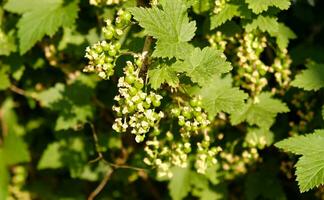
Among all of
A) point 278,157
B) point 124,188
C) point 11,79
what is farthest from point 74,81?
point 278,157

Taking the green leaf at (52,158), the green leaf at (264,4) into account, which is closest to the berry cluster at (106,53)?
the green leaf at (264,4)

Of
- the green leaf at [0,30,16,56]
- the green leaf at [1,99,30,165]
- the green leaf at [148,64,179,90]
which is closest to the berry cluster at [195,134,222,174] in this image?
the green leaf at [148,64,179,90]

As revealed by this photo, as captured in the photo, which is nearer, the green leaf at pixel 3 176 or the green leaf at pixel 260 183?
the green leaf at pixel 260 183

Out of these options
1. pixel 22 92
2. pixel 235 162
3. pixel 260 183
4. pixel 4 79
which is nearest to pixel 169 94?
pixel 235 162

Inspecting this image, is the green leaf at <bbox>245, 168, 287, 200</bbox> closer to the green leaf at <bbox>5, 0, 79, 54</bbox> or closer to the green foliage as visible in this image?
the green foliage

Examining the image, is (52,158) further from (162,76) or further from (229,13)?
(229,13)

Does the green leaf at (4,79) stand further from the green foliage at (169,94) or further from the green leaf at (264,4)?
the green leaf at (264,4)
